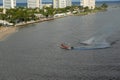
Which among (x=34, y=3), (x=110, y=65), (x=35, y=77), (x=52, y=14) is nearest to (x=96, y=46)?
(x=110, y=65)

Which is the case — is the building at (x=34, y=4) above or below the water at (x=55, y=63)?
above

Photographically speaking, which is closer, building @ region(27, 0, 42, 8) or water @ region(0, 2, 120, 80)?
water @ region(0, 2, 120, 80)

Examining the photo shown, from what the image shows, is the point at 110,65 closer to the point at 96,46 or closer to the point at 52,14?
the point at 96,46

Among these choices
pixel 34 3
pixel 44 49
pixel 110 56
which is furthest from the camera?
pixel 34 3

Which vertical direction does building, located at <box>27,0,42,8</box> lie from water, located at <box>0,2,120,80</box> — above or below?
above

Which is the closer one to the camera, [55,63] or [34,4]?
[55,63]

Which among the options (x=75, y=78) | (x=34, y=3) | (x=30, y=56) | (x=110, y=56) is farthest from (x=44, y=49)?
(x=34, y=3)

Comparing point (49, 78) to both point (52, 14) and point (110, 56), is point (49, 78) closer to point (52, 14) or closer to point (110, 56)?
point (110, 56)

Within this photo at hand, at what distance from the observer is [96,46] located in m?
23.8

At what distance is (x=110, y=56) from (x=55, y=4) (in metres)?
64.5

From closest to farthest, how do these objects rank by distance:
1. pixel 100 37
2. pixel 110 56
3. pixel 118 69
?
pixel 118 69, pixel 110 56, pixel 100 37

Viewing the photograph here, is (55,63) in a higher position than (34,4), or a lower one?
lower

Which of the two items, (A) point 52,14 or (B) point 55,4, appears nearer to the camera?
(A) point 52,14

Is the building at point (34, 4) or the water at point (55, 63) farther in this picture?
the building at point (34, 4)
